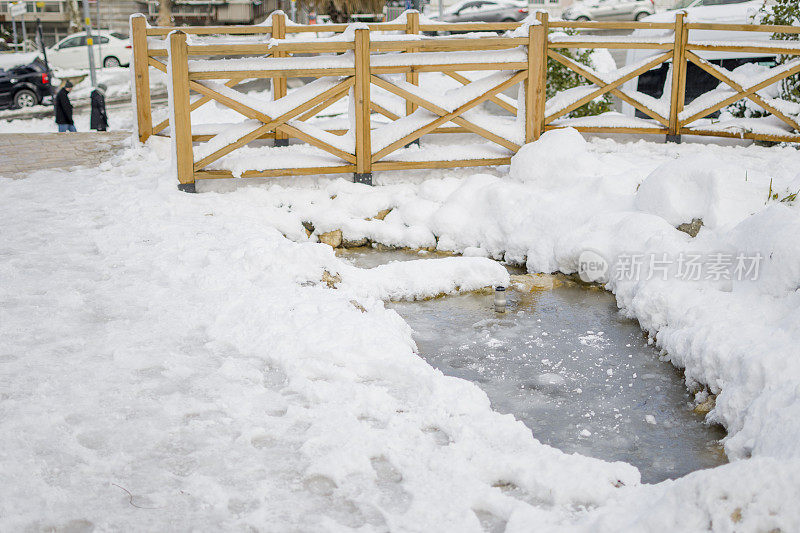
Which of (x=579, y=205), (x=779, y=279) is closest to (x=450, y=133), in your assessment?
(x=579, y=205)

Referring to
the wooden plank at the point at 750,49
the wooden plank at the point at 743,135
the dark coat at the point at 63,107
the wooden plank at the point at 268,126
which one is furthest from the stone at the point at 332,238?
the dark coat at the point at 63,107

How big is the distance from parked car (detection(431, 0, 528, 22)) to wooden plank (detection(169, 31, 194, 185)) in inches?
852

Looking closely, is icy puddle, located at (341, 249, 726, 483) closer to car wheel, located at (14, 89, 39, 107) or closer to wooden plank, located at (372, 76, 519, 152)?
wooden plank, located at (372, 76, 519, 152)

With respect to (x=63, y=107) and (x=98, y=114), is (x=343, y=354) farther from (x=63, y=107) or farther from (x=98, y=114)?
(x=98, y=114)

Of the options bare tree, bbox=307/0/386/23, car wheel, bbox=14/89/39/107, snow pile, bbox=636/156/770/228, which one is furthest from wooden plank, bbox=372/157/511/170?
bare tree, bbox=307/0/386/23

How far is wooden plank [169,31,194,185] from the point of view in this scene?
23.9 feet

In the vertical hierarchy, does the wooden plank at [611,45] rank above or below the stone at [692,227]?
above

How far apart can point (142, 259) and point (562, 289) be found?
3229 millimetres

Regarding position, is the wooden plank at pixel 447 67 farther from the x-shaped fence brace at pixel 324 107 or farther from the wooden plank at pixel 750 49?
the wooden plank at pixel 750 49

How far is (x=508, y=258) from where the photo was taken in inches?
266

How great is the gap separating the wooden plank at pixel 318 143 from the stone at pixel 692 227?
11.4 feet

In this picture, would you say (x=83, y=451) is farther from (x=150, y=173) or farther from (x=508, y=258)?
(x=150, y=173)

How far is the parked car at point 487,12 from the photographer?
27828mm

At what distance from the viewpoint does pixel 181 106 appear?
24.5 feet
